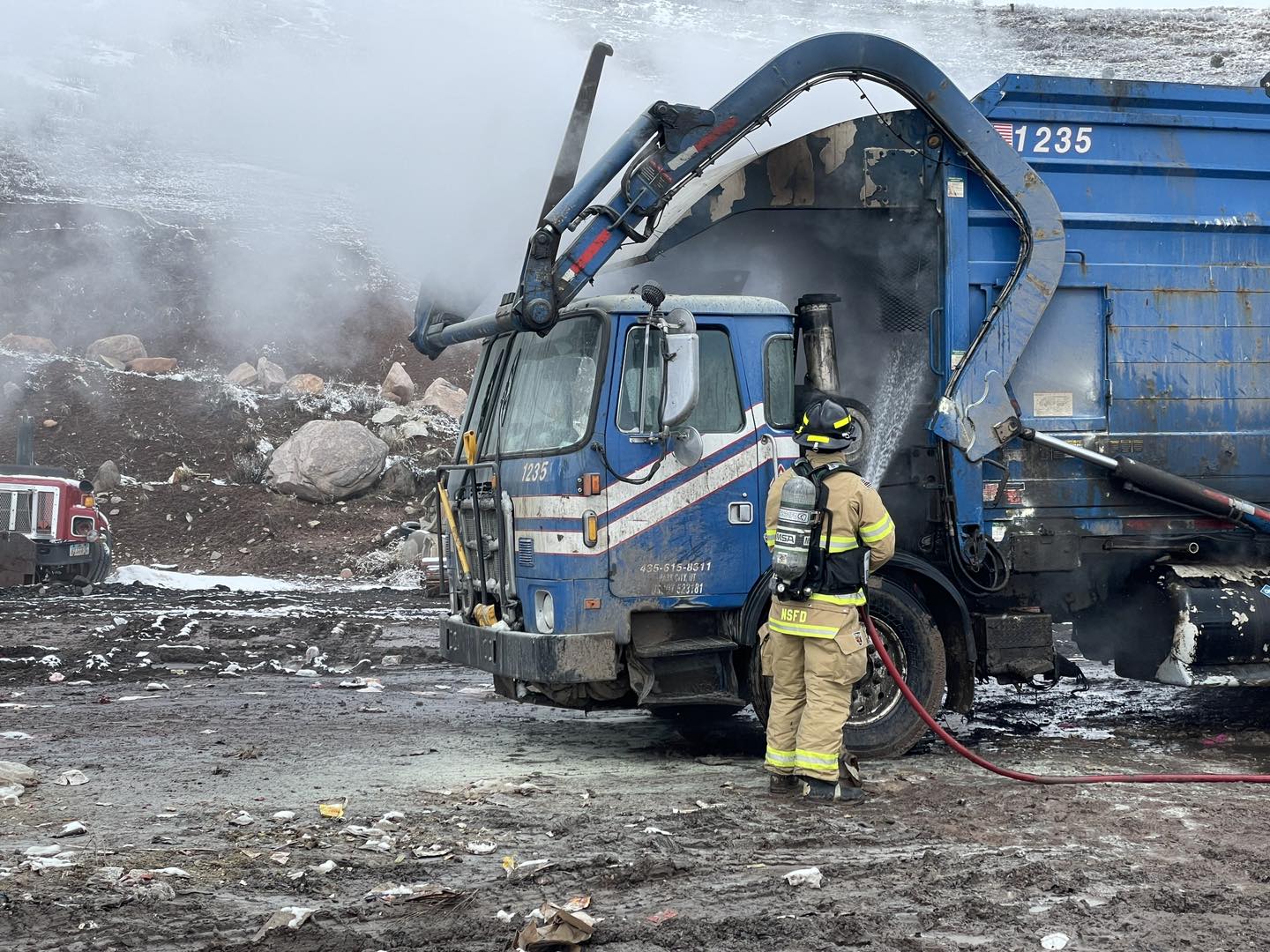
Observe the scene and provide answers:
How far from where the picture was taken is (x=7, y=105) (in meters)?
42.8

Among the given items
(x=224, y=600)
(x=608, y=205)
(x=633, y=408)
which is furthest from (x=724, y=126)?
(x=224, y=600)

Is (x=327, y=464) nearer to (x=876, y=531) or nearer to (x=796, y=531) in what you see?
(x=796, y=531)

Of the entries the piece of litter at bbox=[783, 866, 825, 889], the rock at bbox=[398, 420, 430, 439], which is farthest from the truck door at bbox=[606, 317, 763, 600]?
the rock at bbox=[398, 420, 430, 439]

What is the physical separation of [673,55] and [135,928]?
49.3ft

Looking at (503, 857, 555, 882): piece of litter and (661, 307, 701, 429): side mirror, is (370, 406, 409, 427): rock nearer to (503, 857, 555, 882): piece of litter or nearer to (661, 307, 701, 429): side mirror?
(661, 307, 701, 429): side mirror

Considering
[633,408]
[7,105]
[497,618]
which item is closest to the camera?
[633,408]

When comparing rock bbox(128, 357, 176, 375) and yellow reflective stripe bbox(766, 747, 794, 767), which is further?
rock bbox(128, 357, 176, 375)

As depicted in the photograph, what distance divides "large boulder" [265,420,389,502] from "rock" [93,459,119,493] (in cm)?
244

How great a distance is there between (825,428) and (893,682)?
1.49 m

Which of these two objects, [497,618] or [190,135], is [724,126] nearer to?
[497,618]

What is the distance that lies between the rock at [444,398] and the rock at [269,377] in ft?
10.1

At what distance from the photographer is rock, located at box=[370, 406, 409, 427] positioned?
23.9m

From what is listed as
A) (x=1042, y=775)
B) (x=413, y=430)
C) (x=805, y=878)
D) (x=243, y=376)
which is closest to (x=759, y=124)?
(x=1042, y=775)

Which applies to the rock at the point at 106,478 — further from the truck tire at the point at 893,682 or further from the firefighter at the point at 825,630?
the firefighter at the point at 825,630
